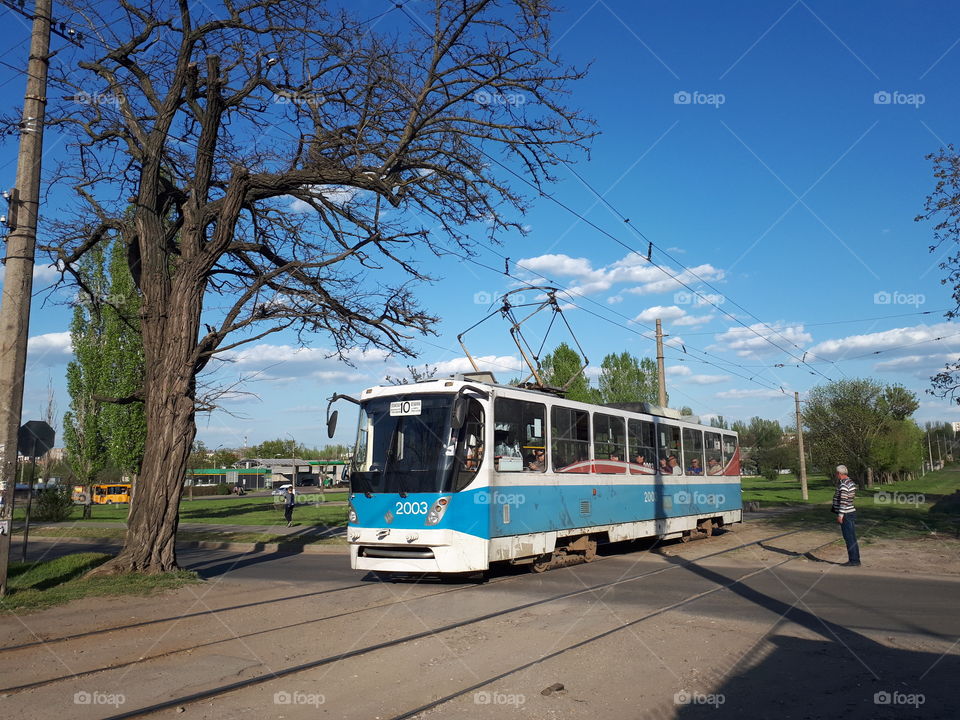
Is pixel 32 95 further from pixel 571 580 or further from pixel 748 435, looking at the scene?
pixel 748 435

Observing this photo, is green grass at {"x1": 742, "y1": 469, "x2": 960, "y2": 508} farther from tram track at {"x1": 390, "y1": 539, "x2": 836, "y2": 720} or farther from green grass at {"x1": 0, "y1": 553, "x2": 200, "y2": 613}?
green grass at {"x1": 0, "y1": 553, "x2": 200, "y2": 613}

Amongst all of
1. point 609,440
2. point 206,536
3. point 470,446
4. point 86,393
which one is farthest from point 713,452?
point 86,393

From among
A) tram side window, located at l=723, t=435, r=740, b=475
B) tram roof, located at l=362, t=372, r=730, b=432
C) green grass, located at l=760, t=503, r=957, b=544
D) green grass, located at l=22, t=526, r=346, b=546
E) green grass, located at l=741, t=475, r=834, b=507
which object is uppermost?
tram roof, located at l=362, t=372, r=730, b=432

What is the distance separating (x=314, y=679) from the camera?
21.4 feet

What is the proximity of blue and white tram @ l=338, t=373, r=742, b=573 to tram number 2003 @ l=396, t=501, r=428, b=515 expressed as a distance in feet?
0.05

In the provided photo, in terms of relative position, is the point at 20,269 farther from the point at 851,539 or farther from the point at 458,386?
the point at 851,539

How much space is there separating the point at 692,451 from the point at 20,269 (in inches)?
615

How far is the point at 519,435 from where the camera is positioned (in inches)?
516

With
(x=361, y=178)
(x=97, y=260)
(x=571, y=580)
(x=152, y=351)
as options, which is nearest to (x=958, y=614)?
(x=571, y=580)

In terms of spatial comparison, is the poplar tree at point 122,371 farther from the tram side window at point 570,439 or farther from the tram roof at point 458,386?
the tram side window at point 570,439

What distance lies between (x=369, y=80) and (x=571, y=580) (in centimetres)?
912

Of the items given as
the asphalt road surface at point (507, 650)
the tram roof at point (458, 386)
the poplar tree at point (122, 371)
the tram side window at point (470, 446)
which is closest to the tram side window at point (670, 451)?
the tram roof at point (458, 386)

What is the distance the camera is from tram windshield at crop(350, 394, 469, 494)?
39.2 feet

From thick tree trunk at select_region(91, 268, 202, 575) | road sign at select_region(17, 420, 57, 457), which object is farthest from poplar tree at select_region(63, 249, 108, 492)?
thick tree trunk at select_region(91, 268, 202, 575)
